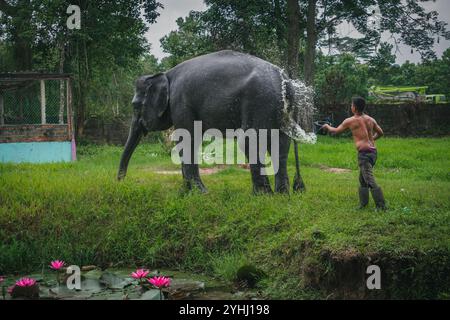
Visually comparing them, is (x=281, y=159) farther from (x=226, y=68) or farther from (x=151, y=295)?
(x=151, y=295)

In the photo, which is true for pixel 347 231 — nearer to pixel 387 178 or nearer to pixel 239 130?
pixel 239 130

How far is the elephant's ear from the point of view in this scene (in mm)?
8578

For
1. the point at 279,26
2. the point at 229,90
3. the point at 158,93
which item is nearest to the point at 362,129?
the point at 229,90

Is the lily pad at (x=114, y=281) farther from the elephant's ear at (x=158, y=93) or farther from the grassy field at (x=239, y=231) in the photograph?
the elephant's ear at (x=158, y=93)

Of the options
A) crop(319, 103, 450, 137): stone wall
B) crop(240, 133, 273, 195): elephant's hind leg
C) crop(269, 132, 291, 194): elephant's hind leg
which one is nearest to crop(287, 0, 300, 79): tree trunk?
crop(319, 103, 450, 137): stone wall

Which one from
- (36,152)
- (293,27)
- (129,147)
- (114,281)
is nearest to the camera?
(114,281)

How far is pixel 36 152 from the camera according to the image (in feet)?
48.8

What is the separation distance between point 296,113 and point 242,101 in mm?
814

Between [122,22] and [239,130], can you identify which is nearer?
[239,130]

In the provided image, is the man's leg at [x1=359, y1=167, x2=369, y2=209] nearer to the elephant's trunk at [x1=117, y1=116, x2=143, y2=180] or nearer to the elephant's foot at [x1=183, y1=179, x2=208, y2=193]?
the elephant's foot at [x1=183, y1=179, x2=208, y2=193]

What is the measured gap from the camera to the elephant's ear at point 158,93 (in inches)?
338

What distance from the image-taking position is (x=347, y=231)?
18.7ft
